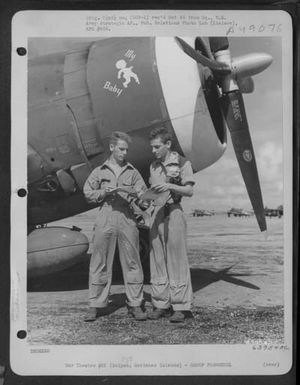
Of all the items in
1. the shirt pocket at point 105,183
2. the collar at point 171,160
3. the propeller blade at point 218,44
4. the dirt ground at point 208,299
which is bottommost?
→ the dirt ground at point 208,299

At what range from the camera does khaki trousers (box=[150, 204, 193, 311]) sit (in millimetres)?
1306

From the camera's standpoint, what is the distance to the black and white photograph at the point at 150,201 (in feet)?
4.24

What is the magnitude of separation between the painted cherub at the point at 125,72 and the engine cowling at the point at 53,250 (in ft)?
1.70

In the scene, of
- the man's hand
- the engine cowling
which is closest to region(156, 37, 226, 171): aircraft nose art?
the man's hand

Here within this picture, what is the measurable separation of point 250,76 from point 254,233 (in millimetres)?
519

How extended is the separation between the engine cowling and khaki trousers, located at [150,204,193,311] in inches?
9.2

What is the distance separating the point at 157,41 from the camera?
51.5 inches

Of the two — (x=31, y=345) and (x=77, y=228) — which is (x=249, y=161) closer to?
(x=77, y=228)

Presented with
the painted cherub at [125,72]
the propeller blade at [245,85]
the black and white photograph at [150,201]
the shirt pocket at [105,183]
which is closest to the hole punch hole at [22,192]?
the black and white photograph at [150,201]

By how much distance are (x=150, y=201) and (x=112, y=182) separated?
139 millimetres

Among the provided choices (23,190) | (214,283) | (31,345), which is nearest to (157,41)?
(23,190)

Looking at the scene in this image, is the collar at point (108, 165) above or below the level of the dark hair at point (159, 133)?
below

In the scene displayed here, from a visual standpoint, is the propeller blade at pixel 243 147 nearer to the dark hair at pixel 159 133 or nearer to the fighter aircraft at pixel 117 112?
the fighter aircraft at pixel 117 112
